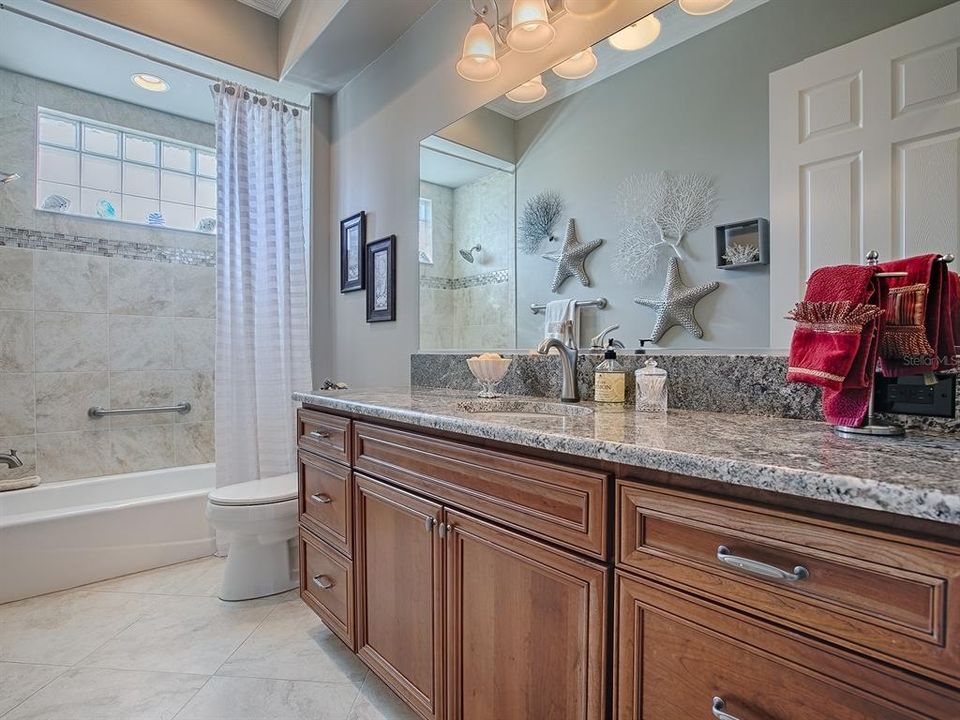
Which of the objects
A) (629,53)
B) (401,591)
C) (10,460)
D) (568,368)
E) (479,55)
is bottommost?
(401,591)

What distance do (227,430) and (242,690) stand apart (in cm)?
134

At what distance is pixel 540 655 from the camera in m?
0.98

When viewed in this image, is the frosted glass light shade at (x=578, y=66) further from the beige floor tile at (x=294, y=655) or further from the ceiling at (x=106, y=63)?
the beige floor tile at (x=294, y=655)

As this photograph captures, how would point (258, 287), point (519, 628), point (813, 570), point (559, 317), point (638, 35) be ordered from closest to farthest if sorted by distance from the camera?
point (813, 570) < point (519, 628) < point (638, 35) < point (559, 317) < point (258, 287)

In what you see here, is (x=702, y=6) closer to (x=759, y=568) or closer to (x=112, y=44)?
(x=759, y=568)

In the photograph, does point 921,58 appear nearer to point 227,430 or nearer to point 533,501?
point 533,501

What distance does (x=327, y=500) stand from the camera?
1.74 m

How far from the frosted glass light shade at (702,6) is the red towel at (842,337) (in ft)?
2.74

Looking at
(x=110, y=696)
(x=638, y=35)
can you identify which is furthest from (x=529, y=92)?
(x=110, y=696)

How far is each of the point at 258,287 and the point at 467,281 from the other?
4.23 ft

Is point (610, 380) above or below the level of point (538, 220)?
below

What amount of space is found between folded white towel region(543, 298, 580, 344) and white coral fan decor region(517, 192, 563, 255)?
22 cm

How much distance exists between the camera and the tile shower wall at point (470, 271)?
1960mm

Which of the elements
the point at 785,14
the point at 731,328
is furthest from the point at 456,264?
the point at 785,14
